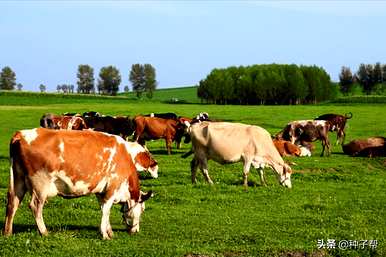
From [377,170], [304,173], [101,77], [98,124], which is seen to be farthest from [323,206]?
[101,77]

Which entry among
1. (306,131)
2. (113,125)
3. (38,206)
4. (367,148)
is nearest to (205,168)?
(38,206)

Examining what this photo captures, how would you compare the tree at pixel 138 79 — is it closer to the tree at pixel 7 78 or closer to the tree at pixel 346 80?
the tree at pixel 7 78

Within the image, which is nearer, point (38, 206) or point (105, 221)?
point (38, 206)

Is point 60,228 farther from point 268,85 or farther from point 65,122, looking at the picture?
point 268,85

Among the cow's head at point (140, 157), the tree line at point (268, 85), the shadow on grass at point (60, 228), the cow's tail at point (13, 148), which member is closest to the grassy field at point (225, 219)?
the shadow on grass at point (60, 228)

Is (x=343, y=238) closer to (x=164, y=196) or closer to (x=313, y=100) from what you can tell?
(x=164, y=196)

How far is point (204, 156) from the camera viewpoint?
18.3 meters

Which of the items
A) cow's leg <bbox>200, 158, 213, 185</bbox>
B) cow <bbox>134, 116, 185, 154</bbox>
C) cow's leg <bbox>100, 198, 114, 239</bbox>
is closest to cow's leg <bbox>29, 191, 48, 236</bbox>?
cow's leg <bbox>100, 198, 114, 239</bbox>

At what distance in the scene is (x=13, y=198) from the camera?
10617 millimetres

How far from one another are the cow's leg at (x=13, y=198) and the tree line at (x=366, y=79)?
477 feet

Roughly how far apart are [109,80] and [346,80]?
225ft

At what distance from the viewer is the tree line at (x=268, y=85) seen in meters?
116

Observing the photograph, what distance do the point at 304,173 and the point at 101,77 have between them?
502 feet

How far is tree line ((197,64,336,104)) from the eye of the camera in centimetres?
11619
